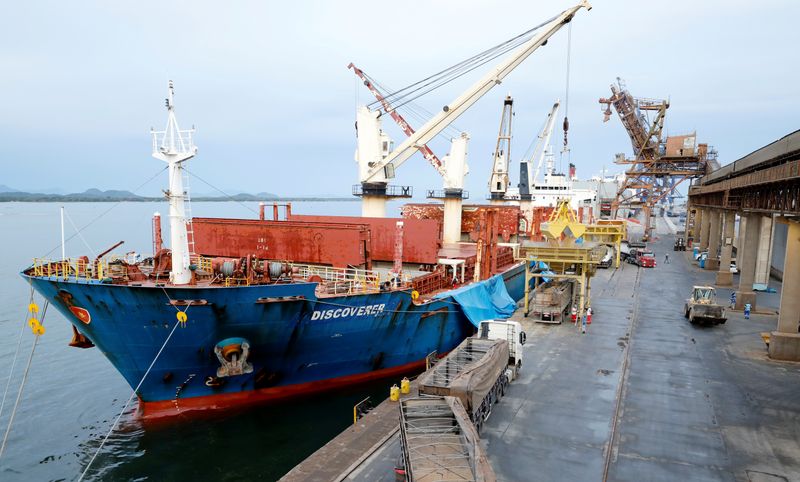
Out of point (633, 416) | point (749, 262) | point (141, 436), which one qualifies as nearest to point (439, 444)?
A: point (633, 416)

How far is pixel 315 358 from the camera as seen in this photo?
65.7 ft

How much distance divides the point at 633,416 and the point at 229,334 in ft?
45.8

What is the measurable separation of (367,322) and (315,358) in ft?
8.58

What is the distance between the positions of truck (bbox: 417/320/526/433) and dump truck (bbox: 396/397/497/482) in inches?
38.5

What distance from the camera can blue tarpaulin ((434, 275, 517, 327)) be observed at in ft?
84.4

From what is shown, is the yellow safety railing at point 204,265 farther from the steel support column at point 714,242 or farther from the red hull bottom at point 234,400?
the steel support column at point 714,242

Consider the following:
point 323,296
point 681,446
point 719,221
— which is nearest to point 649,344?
point 681,446

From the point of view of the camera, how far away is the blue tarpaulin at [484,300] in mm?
25734

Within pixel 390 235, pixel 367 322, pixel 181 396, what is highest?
pixel 390 235

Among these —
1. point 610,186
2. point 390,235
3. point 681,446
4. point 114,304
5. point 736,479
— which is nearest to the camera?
point 736,479

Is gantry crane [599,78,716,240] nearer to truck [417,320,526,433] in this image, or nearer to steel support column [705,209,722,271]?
steel support column [705,209,722,271]

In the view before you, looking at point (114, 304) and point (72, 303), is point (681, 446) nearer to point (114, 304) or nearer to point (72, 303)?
point (114, 304)

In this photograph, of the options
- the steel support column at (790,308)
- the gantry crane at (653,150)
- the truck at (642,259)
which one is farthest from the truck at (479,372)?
the gantry crane at (653,150)

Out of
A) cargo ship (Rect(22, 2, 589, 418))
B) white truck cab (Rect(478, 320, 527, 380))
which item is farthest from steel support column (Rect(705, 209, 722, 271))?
white truck cab (Rect(478, 320, 527, 380))
